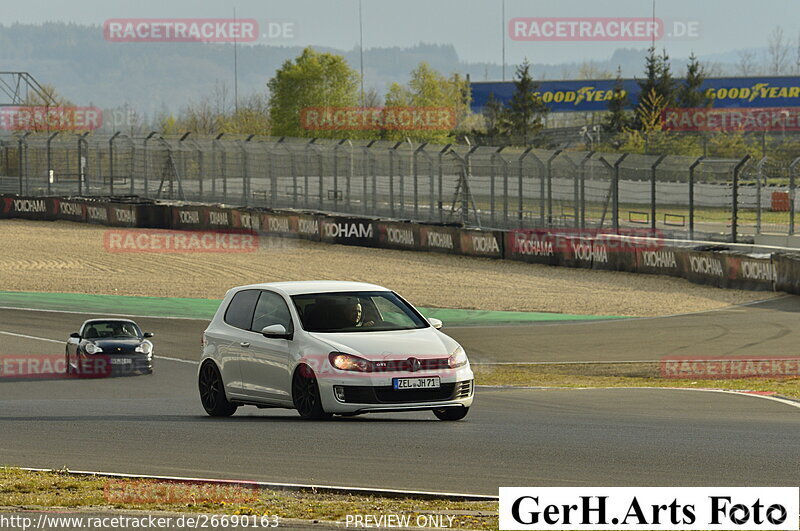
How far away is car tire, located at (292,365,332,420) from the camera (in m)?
11.8

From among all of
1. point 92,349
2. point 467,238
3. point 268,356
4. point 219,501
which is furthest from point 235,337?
point 467,238

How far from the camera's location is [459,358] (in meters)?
12.0

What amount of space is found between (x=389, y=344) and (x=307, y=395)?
0.97 metres

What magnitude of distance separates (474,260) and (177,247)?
38.7 ft

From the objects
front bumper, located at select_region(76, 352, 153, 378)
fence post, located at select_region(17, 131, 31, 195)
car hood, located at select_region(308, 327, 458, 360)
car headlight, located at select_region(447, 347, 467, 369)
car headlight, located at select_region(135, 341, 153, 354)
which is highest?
fence post, located at select_region(17, 131, 31, 195)

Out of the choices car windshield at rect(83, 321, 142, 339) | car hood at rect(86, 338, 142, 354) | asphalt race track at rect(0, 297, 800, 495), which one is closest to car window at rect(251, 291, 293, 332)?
asphalt race track at rect(0, 297, 800, 495)

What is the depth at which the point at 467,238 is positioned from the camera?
39.8 meters

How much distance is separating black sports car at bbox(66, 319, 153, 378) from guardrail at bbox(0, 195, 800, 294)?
14882mm

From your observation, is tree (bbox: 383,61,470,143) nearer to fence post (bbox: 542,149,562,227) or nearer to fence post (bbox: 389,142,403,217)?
fence post (bbox: 389,142,403,217)

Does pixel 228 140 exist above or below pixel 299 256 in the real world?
above

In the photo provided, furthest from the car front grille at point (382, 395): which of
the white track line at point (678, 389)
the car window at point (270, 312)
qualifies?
the white track line at point (678, 389)

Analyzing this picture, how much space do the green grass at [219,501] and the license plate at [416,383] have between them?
10.6 ft

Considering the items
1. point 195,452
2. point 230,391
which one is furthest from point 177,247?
point 195,452

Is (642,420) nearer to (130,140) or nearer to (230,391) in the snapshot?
(230,391)
